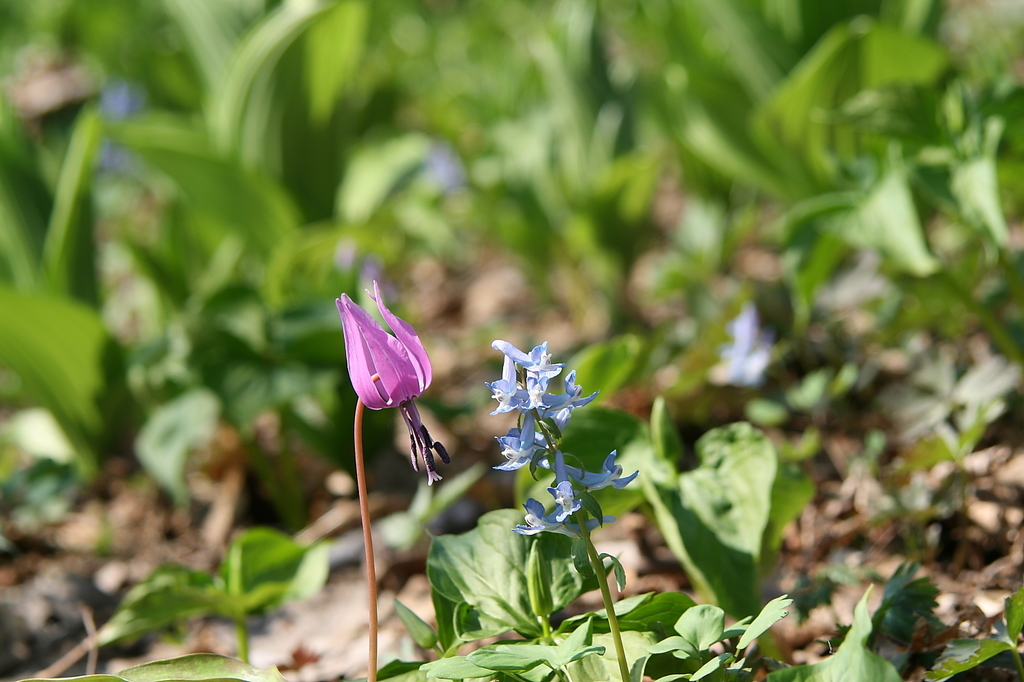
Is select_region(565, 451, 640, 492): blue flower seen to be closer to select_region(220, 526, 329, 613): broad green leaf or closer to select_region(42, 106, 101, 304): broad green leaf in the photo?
select_region(220, 526, 329, 613): broad green leaf

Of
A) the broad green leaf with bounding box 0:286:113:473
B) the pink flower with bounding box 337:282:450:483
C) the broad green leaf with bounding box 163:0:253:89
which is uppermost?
the broad green leaf with bounding box 163:0:253:89

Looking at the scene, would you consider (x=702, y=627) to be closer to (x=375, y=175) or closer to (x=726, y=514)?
(x=726, y=514)

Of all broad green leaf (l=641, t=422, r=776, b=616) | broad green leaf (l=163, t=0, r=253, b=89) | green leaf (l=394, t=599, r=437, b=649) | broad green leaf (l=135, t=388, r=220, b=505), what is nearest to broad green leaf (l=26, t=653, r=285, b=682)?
green leaf (l=394, t=599, r=437, b=649)

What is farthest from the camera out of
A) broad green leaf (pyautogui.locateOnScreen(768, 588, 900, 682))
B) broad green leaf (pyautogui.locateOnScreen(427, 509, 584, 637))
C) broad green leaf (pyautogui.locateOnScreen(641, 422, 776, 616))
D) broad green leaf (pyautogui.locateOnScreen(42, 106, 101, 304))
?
broad green leaf (pyautogui.locateOnScreen(42, 106, 101, 304))

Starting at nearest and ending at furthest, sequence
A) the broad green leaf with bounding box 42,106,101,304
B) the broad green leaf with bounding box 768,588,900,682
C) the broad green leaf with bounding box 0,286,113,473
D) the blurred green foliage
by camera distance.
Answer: the broad green leaf with bounding box 768,588,900,682 < the blurred green foliage < the broad green leaf with bounding box 0,286,113,473 < the broad green leaf with bounding box 42,106,101,304

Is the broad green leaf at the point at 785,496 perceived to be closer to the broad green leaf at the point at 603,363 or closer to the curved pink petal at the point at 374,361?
the broad green leaf at the point at 603,363

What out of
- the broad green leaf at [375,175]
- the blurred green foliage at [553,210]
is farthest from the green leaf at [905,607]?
the broad green leaf at [375,175]
